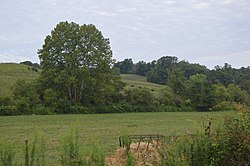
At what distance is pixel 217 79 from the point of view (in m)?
96.3

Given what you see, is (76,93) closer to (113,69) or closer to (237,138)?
(113,69)

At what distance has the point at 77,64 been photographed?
156 ft

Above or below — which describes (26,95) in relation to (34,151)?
above

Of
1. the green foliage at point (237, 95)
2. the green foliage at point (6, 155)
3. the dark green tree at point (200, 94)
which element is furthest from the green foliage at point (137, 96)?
the green foliage at point (6, 155)

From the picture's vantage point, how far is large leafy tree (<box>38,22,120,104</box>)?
46.8m

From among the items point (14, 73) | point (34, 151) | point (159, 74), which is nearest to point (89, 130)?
point (34, 151)

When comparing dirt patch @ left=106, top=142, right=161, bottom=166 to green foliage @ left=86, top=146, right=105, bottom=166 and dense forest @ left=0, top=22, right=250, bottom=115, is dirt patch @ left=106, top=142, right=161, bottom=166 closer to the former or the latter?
green foliage @ left=86, top=146, right=105, bottom=166

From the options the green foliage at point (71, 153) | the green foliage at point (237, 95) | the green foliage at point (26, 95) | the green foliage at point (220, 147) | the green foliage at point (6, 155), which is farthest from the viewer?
the green foliage at point (237, 95)

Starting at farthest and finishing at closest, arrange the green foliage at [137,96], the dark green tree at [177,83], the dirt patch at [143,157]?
1. the dark green tree at [177,83]
2. the green foliage at [137,96]
3. the dirt patch at [143,157]

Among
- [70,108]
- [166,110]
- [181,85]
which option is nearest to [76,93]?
[70,108]

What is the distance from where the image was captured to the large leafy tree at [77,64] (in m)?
46.8

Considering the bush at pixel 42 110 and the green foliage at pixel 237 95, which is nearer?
the bush at pixel 42 110

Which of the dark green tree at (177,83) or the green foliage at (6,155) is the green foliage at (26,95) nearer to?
the dark green tree at (177,83)

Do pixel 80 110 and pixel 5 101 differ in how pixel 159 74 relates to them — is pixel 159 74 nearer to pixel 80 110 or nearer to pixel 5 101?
pixel 80 110
